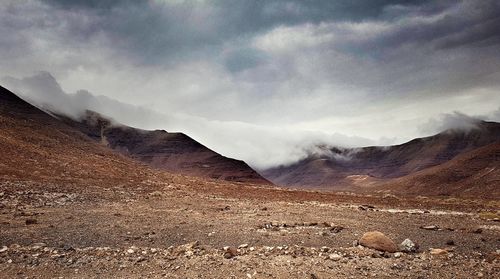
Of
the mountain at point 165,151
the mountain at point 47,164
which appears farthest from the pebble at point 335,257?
the mountain at point 165,151

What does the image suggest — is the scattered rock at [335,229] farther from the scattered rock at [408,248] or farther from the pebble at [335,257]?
the pebble at [335,257]

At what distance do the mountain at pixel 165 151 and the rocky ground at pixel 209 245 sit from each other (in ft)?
462

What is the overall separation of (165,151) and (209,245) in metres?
178

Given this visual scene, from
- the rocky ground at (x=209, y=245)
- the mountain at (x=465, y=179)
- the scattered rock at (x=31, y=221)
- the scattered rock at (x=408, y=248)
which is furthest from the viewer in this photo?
the mountain at (x=465, y=179)

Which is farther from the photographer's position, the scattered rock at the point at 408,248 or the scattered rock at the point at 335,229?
the scattered rock at the point at 335,229

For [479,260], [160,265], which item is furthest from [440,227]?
[160,265]

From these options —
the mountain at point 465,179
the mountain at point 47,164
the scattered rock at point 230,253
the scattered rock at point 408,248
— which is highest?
the mountain at point 465,179

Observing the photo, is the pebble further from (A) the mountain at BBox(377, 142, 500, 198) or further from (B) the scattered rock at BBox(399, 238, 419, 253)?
(A) the mountain at BBox(377, 142, 500, 198)

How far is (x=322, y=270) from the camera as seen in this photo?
11.3 meters

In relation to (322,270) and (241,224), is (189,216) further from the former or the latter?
(322,270)

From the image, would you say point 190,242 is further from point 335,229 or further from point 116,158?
point 116,158

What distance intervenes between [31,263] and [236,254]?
621 centimetres

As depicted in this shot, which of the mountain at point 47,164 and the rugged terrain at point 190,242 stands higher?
the mountain at point 47,164

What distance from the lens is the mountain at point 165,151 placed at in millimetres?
169750
